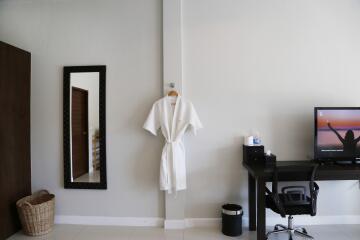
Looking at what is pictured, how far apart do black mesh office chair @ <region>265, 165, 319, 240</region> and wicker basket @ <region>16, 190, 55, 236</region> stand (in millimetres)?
2375

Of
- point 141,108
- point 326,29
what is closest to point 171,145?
point 141,108

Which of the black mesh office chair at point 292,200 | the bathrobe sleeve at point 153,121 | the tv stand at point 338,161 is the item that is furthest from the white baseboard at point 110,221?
the tv stand at point 338,161

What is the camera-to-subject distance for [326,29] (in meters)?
2.85

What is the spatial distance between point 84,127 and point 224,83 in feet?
5.84

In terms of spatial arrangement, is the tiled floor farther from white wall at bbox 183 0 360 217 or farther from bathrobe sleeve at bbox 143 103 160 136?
bathrobe sleeve at bbox 143 103 160 136

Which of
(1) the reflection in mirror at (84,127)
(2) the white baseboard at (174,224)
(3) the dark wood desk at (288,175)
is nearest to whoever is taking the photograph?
(3) the dark wood desk at (288,175)

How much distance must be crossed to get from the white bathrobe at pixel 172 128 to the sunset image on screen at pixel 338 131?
1.33 metres

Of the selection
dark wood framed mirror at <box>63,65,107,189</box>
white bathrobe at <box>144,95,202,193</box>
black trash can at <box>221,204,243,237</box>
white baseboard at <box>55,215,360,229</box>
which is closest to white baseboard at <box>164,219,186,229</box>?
white baseboard at <box>55,215,360,229</box>

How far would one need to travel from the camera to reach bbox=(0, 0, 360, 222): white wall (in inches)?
112

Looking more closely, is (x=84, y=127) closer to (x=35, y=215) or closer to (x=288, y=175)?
(x=35, y=215)

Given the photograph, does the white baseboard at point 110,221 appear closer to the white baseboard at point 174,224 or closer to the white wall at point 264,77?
the white baseboard at point 174,224

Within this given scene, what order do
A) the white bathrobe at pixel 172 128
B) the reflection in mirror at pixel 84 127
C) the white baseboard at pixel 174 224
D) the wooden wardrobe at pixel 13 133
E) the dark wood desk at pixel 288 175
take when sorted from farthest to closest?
the reflection in mirror at pixel 84 127
the white baseboard at pixel 174 224
the white bathrobe at pixel 172 128
the wooden wardrobe at pixel 13 133
the dark wood desk at pixel 288 175

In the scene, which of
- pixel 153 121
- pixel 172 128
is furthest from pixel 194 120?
pixel 153 121

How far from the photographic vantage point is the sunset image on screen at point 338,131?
2627mm
